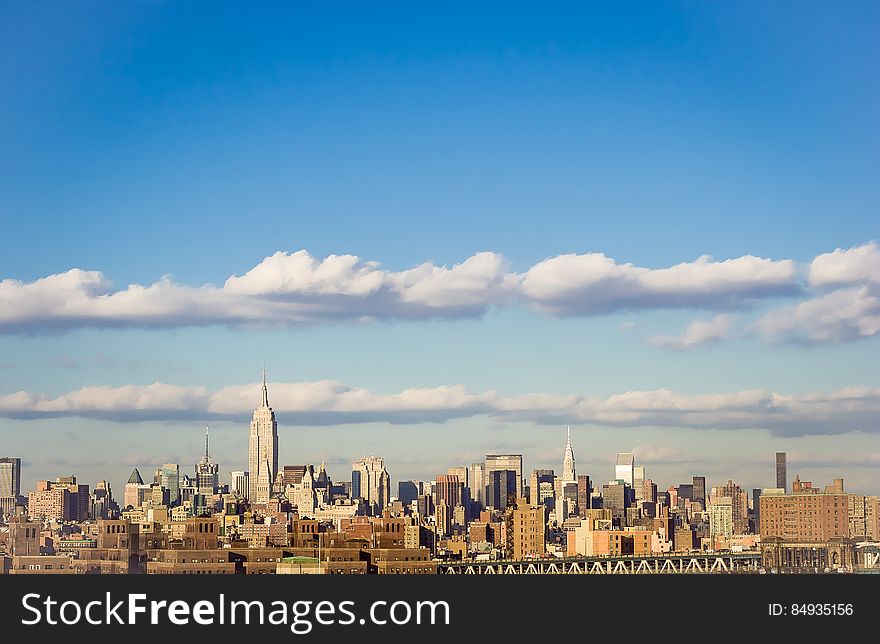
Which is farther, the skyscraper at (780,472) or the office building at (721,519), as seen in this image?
the office building at (721,519)

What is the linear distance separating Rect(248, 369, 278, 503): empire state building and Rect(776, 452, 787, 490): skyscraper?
1396 centimetres

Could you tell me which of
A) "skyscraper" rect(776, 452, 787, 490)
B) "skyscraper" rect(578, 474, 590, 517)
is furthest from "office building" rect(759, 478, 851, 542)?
"skyscraper" rect(578, 474, 590, 517)

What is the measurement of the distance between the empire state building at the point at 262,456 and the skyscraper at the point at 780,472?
13956 millimetres

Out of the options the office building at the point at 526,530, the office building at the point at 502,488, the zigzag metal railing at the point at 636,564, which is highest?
the office building at the point at 502,488

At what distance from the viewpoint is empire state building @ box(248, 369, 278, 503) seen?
1735 inches

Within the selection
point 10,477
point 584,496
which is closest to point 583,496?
point 584,496

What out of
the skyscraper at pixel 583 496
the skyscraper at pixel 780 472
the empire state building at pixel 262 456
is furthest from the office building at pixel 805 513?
the empire state building at pixel 262 456

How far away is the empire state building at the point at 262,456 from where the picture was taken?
4407 centimetres

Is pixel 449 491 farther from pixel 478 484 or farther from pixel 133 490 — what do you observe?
pixel 133 490

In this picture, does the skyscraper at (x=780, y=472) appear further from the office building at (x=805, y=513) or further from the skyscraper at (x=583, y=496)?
the skyscraper at (x=583, y=496)
